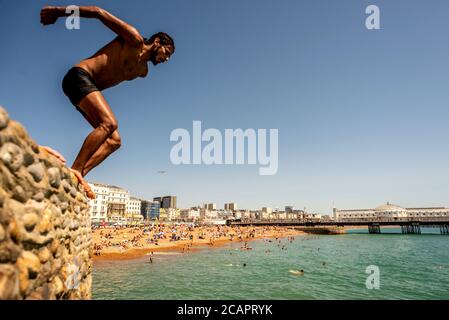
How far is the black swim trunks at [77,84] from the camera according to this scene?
378 centimetres

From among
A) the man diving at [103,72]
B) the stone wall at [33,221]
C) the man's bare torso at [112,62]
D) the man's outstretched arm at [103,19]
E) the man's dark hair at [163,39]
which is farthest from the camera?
the man's dark hair at [163,39]

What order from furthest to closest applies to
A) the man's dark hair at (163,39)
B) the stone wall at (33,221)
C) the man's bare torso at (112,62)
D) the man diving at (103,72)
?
the man's dark hair at (163,39)
the man's bare torso at (112,62)
the man diving at (103,72)
the stone wall at (33,221)

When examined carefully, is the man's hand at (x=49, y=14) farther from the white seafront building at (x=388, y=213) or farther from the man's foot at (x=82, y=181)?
the white seafront building at (x=388, y=213)

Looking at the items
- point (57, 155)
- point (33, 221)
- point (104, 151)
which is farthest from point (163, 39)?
point (33, 221)

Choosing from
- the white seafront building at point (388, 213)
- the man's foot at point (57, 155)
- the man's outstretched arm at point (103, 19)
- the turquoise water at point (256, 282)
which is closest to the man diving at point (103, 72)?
the man's outstretched arm at point (103, 19)

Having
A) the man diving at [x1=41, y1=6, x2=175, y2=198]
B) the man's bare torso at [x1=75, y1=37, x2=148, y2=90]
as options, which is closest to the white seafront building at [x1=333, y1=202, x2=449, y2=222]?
the man diving at [x1=41, y1=6, x2=175, y2=198]

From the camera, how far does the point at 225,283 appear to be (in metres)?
21.7

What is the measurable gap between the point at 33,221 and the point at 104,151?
6.17ft

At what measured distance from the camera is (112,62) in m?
4.06

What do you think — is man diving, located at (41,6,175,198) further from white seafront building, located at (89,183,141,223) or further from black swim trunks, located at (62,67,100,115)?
white seafront building, located at (89,183,141,223)

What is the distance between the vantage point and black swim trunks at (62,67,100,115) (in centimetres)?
378
